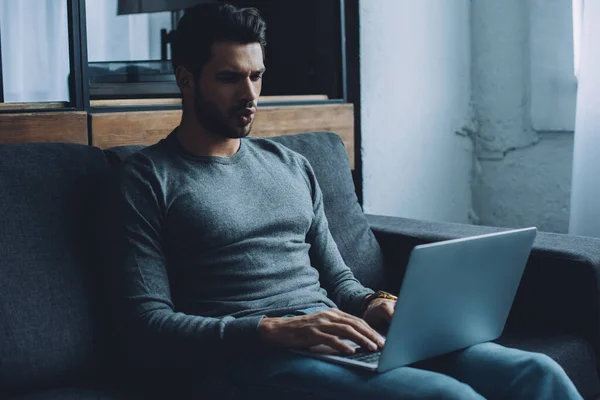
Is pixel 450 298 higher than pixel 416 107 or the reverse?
the reverse

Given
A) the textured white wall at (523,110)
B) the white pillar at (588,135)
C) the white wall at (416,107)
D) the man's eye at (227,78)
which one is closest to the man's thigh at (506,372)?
the man's eye at (227,78)

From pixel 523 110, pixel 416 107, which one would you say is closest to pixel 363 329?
pixel 416 107

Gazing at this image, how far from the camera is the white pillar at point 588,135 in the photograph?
237cm

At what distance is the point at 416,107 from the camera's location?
107 inches

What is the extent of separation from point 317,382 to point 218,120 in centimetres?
54

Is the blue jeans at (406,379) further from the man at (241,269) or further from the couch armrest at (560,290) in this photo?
the couch armrest at (560,290)

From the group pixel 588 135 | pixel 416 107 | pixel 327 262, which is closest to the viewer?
pixel 327 262

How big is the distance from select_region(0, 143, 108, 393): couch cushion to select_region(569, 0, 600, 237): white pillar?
4.92 feet

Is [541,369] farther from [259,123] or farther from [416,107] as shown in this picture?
[416,107]

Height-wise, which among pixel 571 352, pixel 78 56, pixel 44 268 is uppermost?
pixel 78 56

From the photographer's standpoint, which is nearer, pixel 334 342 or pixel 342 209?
pixel 334 342

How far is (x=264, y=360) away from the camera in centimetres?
128

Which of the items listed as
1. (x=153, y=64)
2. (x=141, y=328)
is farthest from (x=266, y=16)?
(x=141, y=328)

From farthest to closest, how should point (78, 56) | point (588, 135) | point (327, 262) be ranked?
point (588, 135) < point (78, 56) < point (327, 262)
